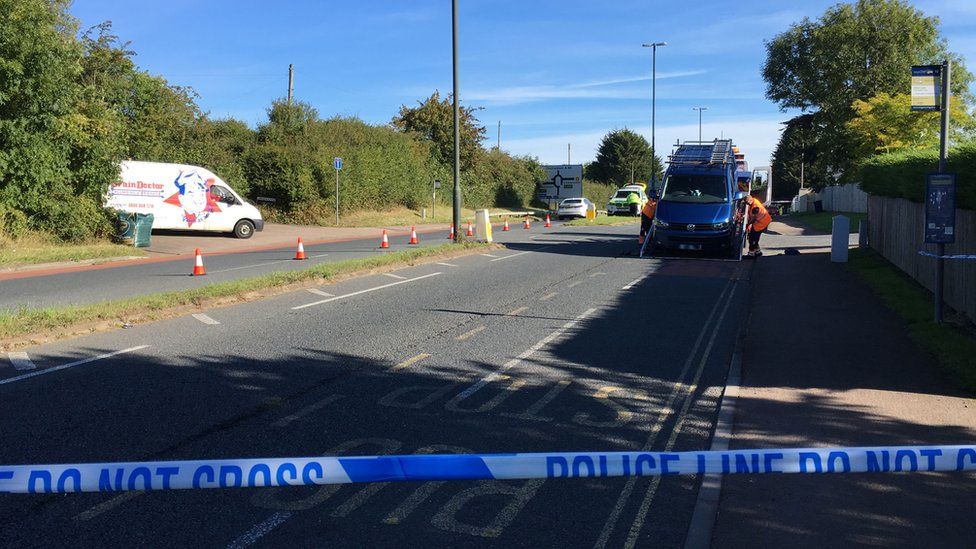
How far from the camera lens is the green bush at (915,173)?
32.5ft

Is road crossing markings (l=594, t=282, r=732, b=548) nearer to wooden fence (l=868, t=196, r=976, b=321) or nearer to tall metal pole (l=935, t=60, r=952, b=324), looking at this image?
tall metal pole (l=935, t=60, r=952, b=324)

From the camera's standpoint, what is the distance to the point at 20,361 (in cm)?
784

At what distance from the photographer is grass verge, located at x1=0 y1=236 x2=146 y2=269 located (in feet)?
61.2

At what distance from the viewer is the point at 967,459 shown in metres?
3.05

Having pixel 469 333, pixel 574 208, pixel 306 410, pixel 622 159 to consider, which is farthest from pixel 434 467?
pixel 622 159

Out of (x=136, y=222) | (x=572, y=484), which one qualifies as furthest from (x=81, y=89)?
(x=572, y=484)

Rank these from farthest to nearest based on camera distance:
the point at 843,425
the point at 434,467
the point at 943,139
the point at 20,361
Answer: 1. the point at 943,139
2. the point at 20,361
3. the point at 843,425
4. the point at 434,467

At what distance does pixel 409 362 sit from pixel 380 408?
67.4 inches

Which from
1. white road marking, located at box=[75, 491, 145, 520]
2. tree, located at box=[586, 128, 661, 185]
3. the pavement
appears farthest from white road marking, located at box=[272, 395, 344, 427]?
tree, located at box=[586, 128, 661, 185]

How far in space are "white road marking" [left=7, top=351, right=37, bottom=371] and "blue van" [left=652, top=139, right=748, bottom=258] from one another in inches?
593

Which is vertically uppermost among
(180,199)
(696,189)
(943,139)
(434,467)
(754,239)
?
(943,139)

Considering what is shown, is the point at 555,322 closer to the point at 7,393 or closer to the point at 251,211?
the point at 7,393

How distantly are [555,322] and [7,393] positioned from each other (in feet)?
20.7

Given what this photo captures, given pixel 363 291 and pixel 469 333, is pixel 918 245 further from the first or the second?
pixel 363 291
